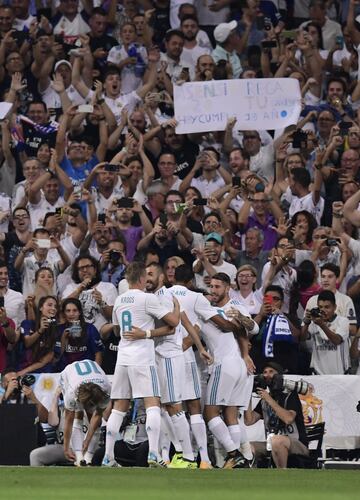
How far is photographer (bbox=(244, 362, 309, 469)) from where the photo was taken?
53.5 feet

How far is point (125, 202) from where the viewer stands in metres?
19.9

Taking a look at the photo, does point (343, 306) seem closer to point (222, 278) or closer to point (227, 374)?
point (222, 278)

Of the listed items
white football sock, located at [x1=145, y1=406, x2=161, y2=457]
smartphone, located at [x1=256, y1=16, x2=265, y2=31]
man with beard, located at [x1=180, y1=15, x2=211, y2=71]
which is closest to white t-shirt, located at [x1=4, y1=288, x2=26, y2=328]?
white football sock, located at [x1=145, y1=406, x2=161, y2=457]

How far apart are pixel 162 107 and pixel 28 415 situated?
7.18 metres

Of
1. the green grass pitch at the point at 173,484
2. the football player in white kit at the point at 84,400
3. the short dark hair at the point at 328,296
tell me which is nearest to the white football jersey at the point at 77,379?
the football player in white kit at the point at 84,400

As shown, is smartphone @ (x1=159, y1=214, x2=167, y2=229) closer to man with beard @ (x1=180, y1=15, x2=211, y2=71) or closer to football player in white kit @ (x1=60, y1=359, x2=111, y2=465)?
football player in white kit @ (x1=60, y1=359, x2=111, y2=465)

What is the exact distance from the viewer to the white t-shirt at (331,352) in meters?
18.5

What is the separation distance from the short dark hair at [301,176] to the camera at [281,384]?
3.63 metres

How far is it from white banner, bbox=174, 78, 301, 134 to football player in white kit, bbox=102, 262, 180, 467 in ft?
17.4

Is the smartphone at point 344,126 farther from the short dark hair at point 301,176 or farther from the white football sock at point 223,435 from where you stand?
the white football sock at point 223,435

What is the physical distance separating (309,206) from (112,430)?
5.35 metres

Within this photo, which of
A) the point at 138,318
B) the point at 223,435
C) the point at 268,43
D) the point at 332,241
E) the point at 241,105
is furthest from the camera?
the point at 268,43

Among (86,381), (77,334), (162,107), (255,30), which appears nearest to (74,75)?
(162,107)

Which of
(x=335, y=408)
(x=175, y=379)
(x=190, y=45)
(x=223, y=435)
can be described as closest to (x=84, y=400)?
(x=175, y=379)
